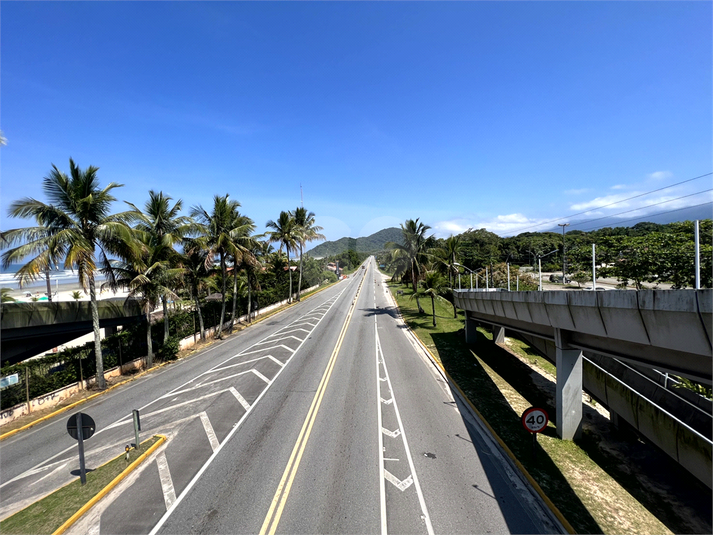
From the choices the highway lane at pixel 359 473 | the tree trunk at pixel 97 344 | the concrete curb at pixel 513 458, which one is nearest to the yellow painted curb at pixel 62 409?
the tree trunk at pixel 97 344

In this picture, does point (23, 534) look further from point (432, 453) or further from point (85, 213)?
point (85, 213)

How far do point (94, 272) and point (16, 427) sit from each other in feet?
23.3

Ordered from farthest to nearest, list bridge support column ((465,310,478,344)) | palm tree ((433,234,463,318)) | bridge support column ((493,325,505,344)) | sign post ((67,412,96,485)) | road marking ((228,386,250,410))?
palm tree ((433,234,463,318)) < bridge support column ((493,325,505,344)) < bridge support column ((465,310,478,344)) < road marking ((228,386,250,410)) < sign post ((67,412,96,485))

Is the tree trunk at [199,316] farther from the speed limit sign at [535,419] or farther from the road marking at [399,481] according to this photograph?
the speed limit sign at [535,419]

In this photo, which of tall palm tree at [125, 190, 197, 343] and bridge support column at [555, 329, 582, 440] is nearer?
bridge support column at [555, 329, 582, 440]

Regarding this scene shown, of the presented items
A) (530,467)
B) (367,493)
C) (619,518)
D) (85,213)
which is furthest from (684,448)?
(85,213)

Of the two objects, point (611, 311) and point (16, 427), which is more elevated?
point (611, 311)

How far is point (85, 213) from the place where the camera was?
16.3 meters

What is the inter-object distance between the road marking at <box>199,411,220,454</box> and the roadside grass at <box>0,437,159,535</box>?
7.25ft

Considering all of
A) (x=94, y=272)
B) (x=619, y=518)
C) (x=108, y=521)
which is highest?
(x=94, y=272)

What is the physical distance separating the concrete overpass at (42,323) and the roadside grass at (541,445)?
2209 cm

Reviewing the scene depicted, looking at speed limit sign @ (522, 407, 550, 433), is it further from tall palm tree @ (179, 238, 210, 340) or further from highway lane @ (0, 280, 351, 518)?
tall palm tree @ (179, 238, 210, 340)

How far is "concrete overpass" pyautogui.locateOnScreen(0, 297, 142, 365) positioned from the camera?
16.2 m

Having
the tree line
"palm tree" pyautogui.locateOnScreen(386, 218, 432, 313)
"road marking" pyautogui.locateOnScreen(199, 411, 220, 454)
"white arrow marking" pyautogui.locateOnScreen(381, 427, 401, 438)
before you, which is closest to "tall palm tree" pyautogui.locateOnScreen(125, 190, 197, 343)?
the tree line
